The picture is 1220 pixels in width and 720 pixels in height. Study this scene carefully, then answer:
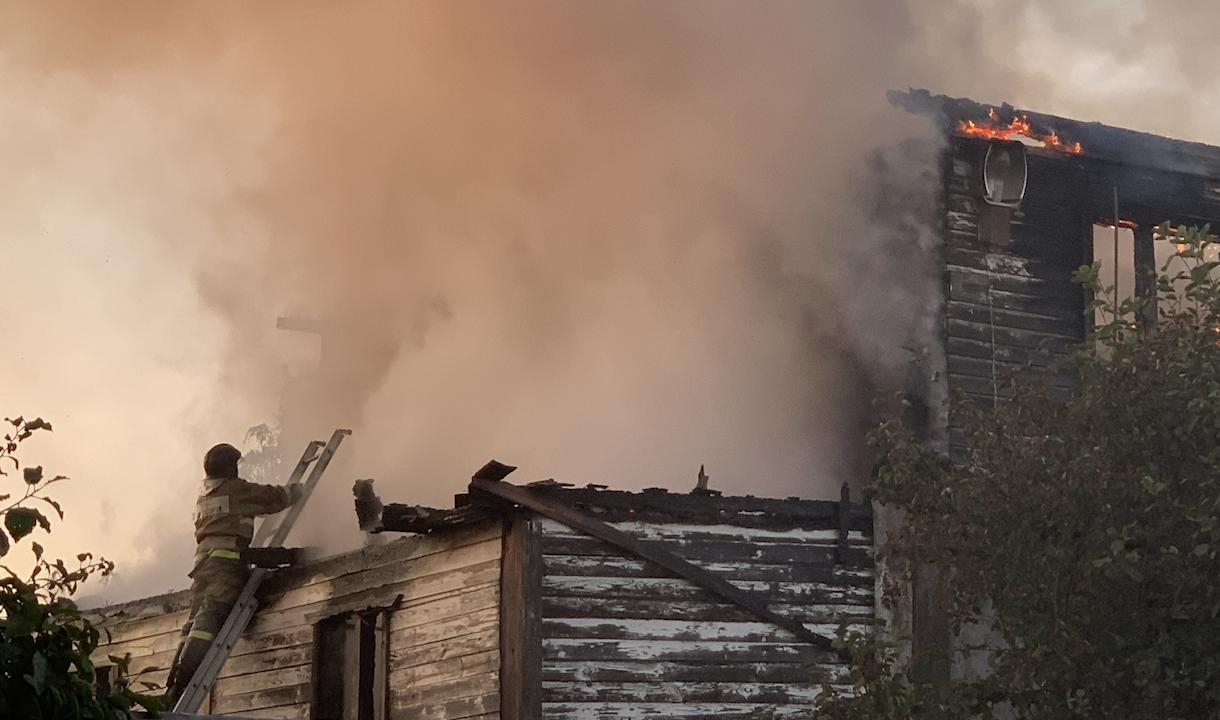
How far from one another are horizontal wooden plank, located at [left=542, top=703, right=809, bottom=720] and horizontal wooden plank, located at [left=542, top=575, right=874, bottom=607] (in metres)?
0.77

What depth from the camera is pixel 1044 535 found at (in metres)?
7.34

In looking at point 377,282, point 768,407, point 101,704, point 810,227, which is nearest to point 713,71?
point 810,227

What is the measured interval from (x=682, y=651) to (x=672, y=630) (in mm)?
168

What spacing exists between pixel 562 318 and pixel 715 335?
188 cm

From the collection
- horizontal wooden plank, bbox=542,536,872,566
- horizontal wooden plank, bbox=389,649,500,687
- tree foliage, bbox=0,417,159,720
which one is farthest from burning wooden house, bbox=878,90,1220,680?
tree foliage, bbox=0,417,159,720

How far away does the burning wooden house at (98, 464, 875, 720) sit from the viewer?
11531 millimetres

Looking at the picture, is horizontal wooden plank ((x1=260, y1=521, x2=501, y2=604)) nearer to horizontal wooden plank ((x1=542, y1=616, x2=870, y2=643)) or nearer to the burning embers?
horizontal wooden plank ((x1=542, y1=616, x2=870, y2=643))

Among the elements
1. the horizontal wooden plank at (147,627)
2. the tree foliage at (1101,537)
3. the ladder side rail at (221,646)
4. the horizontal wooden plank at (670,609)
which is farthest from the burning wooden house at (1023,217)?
the horizontal wooden plank at (147,627)

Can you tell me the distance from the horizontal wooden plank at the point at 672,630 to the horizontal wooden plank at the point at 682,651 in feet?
0.11

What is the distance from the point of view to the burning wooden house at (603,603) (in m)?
11.5

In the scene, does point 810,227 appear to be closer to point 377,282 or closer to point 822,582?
point 822,582

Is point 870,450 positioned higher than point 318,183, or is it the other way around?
point 318,183

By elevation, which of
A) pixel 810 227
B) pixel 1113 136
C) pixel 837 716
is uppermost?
pixel 1113 136

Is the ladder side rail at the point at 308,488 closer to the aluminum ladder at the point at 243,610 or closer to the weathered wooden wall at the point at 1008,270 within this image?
the aluminum ladder at the point at 243,610
